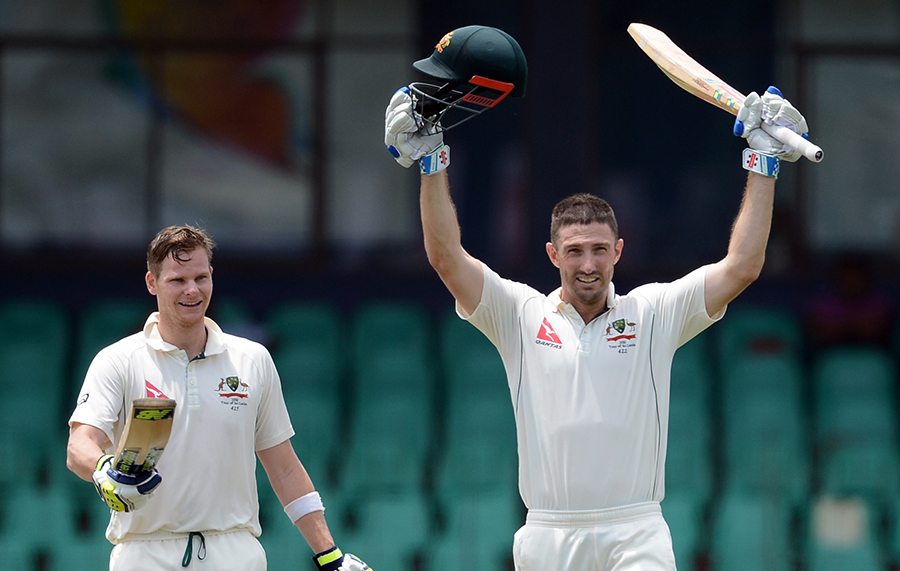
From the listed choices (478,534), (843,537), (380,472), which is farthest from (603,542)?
(380,472)

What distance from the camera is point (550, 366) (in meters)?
3.74

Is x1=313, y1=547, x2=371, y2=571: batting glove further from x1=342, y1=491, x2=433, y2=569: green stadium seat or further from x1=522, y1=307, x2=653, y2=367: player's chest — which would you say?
x1=342, y1=491, x2=433, y2=569: green stadium seat

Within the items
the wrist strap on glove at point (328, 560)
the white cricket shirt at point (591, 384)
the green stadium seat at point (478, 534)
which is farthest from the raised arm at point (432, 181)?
the green stadium seat at point (478, 534)

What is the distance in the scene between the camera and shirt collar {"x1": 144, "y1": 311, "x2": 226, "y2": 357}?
3.58 metres

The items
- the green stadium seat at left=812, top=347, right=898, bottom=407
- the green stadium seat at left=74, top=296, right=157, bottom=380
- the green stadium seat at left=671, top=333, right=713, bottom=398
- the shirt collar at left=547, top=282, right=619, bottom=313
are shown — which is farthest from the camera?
the green stadium seat at left=74, top=296, right=157, bottom=380

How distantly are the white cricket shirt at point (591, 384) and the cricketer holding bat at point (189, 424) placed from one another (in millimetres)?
641

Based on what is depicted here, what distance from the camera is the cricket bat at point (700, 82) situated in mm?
3666

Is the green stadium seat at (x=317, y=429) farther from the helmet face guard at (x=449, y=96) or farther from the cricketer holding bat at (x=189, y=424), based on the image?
the helmet face guard at (x=449, y=96)

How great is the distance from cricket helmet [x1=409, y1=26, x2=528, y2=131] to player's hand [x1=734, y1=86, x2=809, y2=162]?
67 cm

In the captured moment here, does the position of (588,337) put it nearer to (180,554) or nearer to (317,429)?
(180,554)

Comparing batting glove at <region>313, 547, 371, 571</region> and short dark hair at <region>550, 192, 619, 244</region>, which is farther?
short dark hair at <region>550, 192, 619, 244</region>

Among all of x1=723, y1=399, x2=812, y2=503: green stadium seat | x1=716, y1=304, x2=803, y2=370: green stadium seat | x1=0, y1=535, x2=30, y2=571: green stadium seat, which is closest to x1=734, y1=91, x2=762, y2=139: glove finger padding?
x1=723, y1=399, x2=812, y2=503: green stadium seat

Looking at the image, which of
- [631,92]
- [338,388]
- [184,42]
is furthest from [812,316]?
[184,42]

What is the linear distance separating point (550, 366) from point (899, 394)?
14.4 feet
